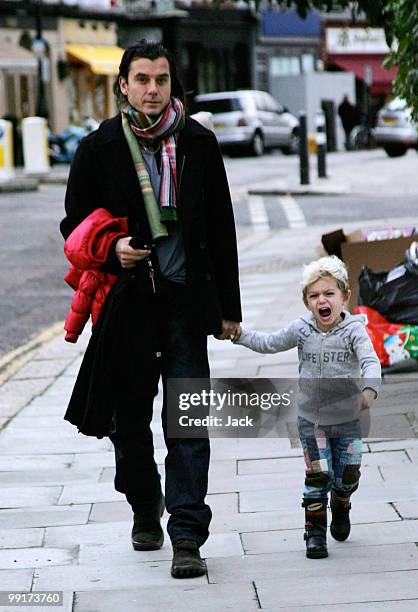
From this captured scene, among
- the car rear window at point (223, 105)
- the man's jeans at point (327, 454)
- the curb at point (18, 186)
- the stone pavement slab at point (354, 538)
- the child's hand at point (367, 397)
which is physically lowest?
the car rear window at point (223, 105)

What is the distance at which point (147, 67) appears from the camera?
15.6ft

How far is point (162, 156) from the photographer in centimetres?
479

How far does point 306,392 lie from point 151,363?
20.2 inches

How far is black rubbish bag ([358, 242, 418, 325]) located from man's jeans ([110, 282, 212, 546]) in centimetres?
333

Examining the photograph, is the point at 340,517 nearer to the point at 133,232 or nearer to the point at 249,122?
the point at 133,232

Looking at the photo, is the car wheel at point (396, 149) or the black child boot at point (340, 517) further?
the car wheel at point (396, 149)

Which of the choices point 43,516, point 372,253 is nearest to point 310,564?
point 43,516

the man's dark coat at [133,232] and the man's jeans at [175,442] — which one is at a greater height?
the man's dark coat at [133,232]

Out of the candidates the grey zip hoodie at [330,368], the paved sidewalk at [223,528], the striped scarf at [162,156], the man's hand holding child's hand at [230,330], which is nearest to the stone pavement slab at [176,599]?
the paved sidewalk at [223,528]

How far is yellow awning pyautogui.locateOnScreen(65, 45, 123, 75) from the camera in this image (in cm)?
4488

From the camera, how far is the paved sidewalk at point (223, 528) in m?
4.37

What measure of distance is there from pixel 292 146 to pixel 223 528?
1422 inches

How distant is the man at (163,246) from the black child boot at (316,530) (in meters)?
0.33

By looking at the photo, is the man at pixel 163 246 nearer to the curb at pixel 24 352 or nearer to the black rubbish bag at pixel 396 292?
the black rubbish bag at pixel 396 292
